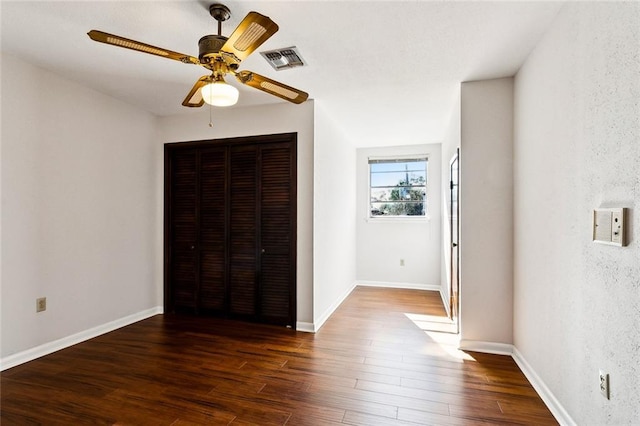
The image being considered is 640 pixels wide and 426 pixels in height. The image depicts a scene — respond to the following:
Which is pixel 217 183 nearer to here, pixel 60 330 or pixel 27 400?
pixel 60 330

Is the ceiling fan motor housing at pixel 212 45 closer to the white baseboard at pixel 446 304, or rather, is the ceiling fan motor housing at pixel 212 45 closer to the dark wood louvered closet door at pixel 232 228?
the dark wood louvered closet door at pixel 232 228

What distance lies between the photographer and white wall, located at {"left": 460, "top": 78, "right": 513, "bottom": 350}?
2838mm

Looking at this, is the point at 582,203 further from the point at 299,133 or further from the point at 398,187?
the point at 398,187

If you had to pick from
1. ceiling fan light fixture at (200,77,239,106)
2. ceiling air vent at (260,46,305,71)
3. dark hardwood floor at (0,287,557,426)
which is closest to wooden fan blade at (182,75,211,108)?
ceiling fan light fixture at (200,77,239,106)

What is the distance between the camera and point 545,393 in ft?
6.91

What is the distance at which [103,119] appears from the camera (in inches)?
133

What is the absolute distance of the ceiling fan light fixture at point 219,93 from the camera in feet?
6.24

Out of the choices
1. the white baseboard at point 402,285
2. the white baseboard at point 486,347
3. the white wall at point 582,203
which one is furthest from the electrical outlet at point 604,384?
the white baseboard at point 402,285

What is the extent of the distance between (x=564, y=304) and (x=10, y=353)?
13.2 feet

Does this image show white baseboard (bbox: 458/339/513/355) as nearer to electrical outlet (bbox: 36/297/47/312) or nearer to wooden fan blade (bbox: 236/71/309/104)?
wooden fan blade (bbox: 236/71/309/104)

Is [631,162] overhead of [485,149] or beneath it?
beneath

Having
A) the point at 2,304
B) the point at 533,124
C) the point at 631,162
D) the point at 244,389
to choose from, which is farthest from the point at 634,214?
the point at 2,304

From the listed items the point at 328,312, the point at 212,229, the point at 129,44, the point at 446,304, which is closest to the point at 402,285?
the point at 446,304

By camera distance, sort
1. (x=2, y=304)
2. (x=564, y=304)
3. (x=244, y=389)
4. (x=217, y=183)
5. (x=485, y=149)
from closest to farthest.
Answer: (x=564, y=304)
(x=244, y=389)
(x=2, y=304)
(x=485, y=149)
(x=217, y=183)
